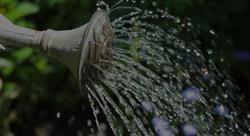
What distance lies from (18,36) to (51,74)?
182cm

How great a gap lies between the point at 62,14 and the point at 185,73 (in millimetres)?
1131

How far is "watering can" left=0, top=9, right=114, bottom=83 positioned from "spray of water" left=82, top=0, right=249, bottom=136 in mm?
69

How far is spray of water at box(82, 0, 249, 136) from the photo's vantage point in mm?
2752

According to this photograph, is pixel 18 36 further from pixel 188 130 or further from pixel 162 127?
pixel 188 130

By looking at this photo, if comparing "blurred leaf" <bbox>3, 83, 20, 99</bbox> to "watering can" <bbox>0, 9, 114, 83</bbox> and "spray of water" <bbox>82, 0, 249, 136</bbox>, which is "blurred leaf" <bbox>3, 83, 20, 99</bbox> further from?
"watering can" <bbox>0, 9, 114, 83</bbox>

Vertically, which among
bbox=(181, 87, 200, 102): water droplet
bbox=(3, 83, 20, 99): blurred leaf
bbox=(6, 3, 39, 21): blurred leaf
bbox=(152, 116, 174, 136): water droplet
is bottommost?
bbox=(3, 83, 20, 99): blurred leaf

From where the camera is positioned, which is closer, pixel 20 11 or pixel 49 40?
pixel 49 40

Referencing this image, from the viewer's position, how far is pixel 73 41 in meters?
2.48

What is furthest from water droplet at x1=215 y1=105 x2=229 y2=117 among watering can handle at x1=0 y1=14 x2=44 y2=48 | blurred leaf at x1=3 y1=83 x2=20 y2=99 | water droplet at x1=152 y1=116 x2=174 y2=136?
blurred leaf at x1=3 y1=83 x2=20 y2=99

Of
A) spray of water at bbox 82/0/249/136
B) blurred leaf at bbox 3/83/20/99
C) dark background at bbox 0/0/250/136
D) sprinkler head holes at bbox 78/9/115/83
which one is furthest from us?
blurred leaf at bbox 3/83/20/99

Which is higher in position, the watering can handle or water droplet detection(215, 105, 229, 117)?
the watering can handle

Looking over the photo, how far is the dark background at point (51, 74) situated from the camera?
13.0 feet

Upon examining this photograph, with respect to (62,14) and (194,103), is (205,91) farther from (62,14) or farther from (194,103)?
(62,14)

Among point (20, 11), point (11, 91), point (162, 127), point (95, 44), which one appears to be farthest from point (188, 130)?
point (11, 91)
